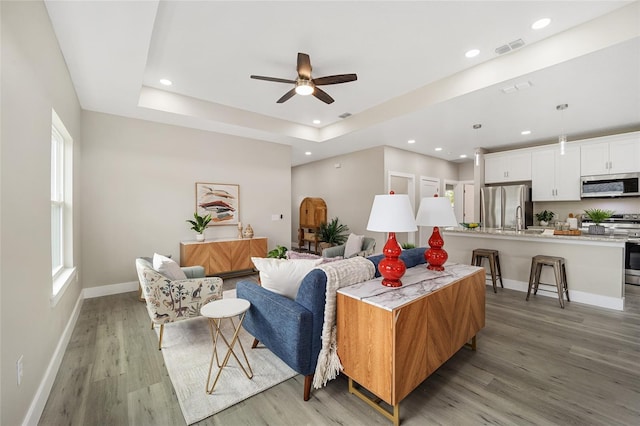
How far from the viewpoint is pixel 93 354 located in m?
2.48

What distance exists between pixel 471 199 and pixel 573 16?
6.68 meters

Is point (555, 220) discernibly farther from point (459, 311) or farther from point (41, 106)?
point (41, 106)

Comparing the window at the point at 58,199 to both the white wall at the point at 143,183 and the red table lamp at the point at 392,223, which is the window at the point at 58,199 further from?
the red table lamp at the point at 392,223

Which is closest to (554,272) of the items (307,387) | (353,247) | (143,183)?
(353,247)

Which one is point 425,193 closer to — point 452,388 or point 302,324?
point 452,388

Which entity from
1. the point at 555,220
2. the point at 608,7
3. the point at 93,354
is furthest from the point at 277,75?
the point at 555,220

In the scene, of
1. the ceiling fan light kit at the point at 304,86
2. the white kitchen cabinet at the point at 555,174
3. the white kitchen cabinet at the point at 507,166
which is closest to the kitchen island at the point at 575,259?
the white kitchen cabinet at the point at 555,174

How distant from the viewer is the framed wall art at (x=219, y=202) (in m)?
4.94

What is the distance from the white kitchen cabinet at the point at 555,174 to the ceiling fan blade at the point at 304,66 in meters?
5.25

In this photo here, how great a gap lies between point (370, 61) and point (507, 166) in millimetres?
4524

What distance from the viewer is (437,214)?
2.43 metres

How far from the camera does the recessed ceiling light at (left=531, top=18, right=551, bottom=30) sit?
2467 millimetres

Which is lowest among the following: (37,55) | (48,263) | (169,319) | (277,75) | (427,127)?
(169,319)

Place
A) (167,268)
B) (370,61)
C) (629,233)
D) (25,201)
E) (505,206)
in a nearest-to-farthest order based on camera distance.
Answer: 1. (25,201)
2. (167,268)
3. (370,61)
4. (629,233)
5. (505,206)
